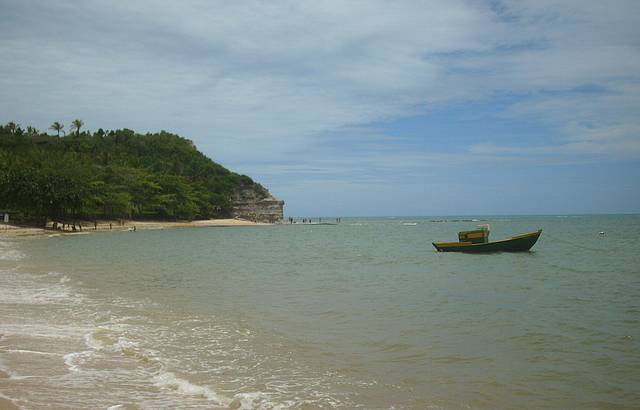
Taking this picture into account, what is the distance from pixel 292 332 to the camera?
1126 centimetres

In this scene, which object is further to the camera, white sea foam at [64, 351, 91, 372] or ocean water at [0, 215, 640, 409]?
white sea foam at [64, 351, 91, 372]

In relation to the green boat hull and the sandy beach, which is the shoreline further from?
the green boat hull

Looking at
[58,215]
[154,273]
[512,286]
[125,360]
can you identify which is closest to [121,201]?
[58,215]

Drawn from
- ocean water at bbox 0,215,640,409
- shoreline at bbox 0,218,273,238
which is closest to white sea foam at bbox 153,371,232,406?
ocean water at bbox 0,215,640,409

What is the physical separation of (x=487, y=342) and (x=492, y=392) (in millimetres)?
3077

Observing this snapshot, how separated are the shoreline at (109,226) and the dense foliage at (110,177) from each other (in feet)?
5.76

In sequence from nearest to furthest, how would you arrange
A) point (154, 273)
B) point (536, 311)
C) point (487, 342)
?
point (487, 342) → point (536, 311) → point (154, 273)

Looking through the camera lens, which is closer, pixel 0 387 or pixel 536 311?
pixel 0 387

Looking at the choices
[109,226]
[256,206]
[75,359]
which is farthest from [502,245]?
[256,206]

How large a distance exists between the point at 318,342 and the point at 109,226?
7770 centimetres

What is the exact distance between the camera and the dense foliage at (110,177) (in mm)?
62438

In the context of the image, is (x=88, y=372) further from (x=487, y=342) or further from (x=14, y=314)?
(x=487, y=342)

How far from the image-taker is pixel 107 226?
82188 mm

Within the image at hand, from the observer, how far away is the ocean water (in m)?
7.05
